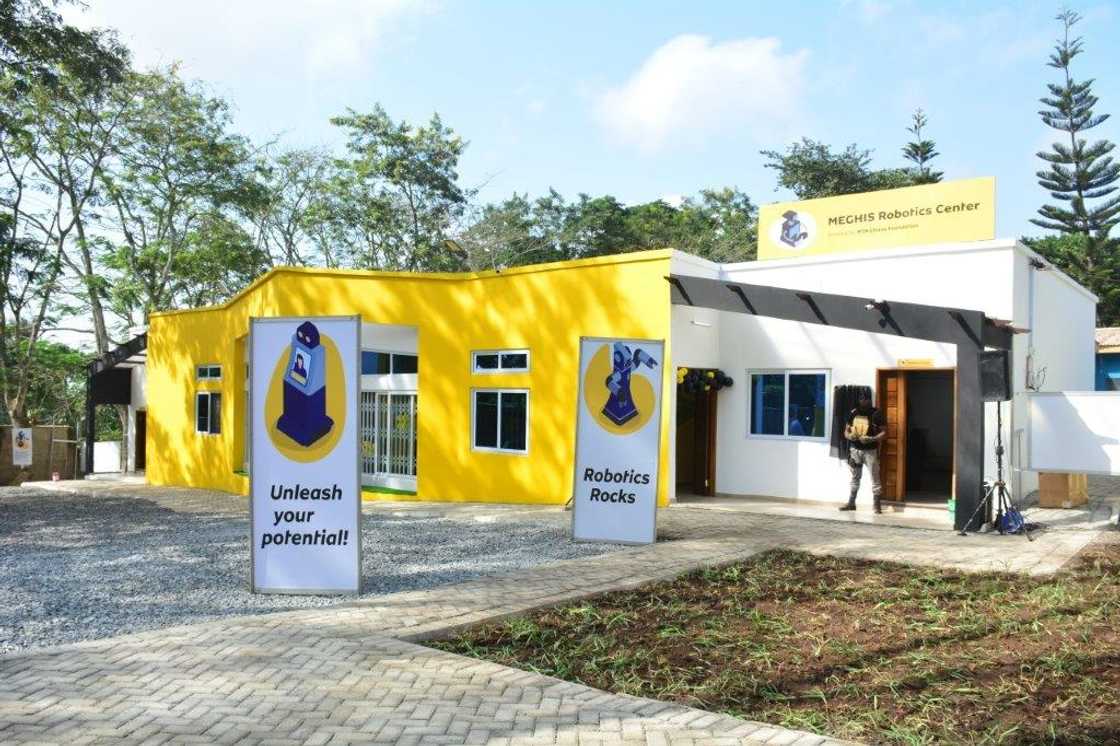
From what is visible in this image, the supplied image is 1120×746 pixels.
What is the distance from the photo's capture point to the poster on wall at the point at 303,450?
6.92 metres

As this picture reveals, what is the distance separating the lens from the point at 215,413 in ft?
61.0

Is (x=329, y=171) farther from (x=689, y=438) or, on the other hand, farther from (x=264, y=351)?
(x=264, y=351)

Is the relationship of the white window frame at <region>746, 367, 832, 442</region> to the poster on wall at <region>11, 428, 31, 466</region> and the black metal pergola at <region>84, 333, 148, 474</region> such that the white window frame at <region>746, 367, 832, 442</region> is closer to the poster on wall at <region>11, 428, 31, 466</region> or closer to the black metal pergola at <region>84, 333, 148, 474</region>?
the black metal pergola at <region>84, 333, 148, 474</region>

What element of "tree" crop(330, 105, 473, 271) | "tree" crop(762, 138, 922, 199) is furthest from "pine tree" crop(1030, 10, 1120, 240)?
"tree" crop(330, 105, 473, 271)

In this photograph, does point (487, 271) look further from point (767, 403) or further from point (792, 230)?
point (792, 230)

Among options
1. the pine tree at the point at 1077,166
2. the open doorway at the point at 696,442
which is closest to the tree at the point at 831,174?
the pine tree at the point at 1077,166

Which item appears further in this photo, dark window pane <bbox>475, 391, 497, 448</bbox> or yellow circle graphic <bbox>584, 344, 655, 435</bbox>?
dark window pane <bbox>475, 391, 497, 448</bbox>

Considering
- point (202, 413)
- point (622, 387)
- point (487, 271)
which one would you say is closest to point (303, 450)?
point (622, 387)

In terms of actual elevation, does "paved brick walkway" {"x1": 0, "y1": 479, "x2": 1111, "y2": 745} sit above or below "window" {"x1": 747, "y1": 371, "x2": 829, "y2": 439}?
below

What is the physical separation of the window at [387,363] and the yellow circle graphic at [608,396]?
6903mm

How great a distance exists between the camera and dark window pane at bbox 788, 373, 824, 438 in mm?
13000

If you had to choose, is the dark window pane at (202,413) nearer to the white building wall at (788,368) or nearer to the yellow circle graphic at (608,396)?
the white building wall at (788,368)

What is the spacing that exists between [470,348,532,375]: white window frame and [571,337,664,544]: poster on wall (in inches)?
174

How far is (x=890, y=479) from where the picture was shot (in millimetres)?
12664
